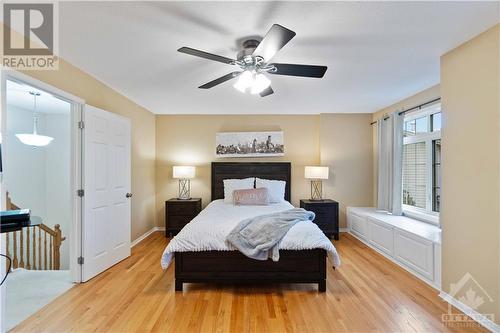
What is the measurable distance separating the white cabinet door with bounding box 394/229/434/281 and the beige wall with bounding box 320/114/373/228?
1.70 metres

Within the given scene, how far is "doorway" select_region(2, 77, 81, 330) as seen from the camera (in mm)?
2814

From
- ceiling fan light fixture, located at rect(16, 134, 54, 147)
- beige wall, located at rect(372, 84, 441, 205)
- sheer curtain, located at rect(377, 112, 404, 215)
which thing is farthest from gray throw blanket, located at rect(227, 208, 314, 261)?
ceiling fan light fixture, located at rect(16, 134, 54, 147)

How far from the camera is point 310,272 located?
106 inches

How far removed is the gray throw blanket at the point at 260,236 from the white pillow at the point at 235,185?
1.76m

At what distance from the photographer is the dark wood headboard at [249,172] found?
5004 millimetres

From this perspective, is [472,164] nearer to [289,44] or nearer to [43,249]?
[289,44]

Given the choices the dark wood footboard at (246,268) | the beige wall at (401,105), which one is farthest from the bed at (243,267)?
the beige wall at (401,105)

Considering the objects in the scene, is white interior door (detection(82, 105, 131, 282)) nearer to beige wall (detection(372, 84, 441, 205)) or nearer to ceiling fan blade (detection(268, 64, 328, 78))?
ceiling fan blade (detection(268, 64, 328, 78))

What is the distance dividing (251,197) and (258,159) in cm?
118

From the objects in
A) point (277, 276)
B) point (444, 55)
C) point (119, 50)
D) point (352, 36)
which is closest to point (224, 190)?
point (277, 276)

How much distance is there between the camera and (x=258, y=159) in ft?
17.1

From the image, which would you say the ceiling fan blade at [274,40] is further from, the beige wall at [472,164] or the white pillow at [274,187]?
the white pillow at [274,187]

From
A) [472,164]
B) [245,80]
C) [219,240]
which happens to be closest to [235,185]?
[219,240]

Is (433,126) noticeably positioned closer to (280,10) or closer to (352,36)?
(352,36)
